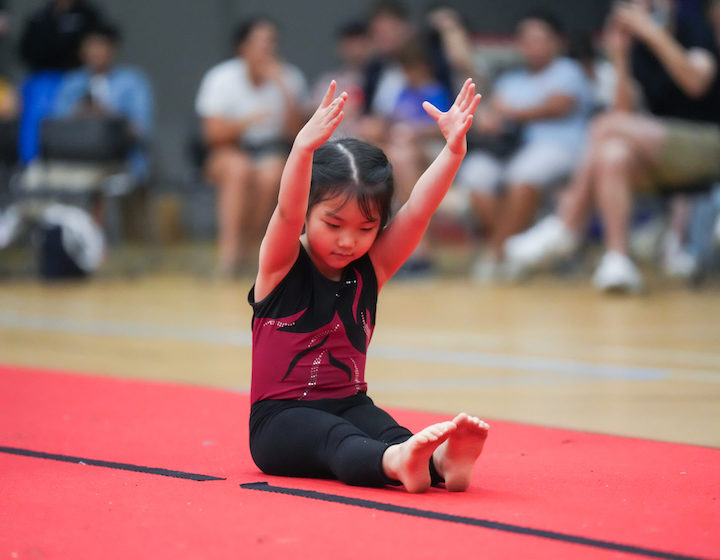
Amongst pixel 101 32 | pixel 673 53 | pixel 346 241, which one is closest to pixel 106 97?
pixel 101 32

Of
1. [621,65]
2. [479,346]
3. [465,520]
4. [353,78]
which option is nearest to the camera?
[465,520]

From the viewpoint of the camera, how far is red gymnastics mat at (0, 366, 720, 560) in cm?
149

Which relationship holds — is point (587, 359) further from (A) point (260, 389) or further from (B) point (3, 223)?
(B) point (3, 223)

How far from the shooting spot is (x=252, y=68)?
7.23 m

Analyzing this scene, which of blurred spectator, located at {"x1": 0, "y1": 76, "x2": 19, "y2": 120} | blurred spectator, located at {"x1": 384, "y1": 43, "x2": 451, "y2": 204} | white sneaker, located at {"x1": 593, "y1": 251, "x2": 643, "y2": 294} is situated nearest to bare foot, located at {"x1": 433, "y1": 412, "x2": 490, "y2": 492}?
white sneaker, located at {"x1": 593, "y1": 251, "x2": 643, "y2": 294}

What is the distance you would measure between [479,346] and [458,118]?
1934mm

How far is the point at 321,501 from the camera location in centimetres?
176

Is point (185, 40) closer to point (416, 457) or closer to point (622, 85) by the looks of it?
point (622, 85)

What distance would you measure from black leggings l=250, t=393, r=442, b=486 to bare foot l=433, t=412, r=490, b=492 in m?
0.05

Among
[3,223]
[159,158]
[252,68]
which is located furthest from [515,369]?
[159,158]

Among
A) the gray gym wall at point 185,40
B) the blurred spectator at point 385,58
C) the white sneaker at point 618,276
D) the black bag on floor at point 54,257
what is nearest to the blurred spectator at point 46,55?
the black bag on floor at point 54,257

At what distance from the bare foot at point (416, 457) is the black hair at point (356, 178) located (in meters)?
0.42

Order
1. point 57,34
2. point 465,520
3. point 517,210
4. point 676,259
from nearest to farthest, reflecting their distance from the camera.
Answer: point 465,520 → point 517,210 → point 676,259 → point 57,34

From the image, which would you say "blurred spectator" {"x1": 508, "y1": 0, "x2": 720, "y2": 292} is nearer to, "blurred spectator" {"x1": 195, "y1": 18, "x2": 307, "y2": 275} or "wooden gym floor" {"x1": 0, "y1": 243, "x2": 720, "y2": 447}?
"wooden gym floor" {"x1": 0, "y1": 243, "x2": 720, "y2": 447}
